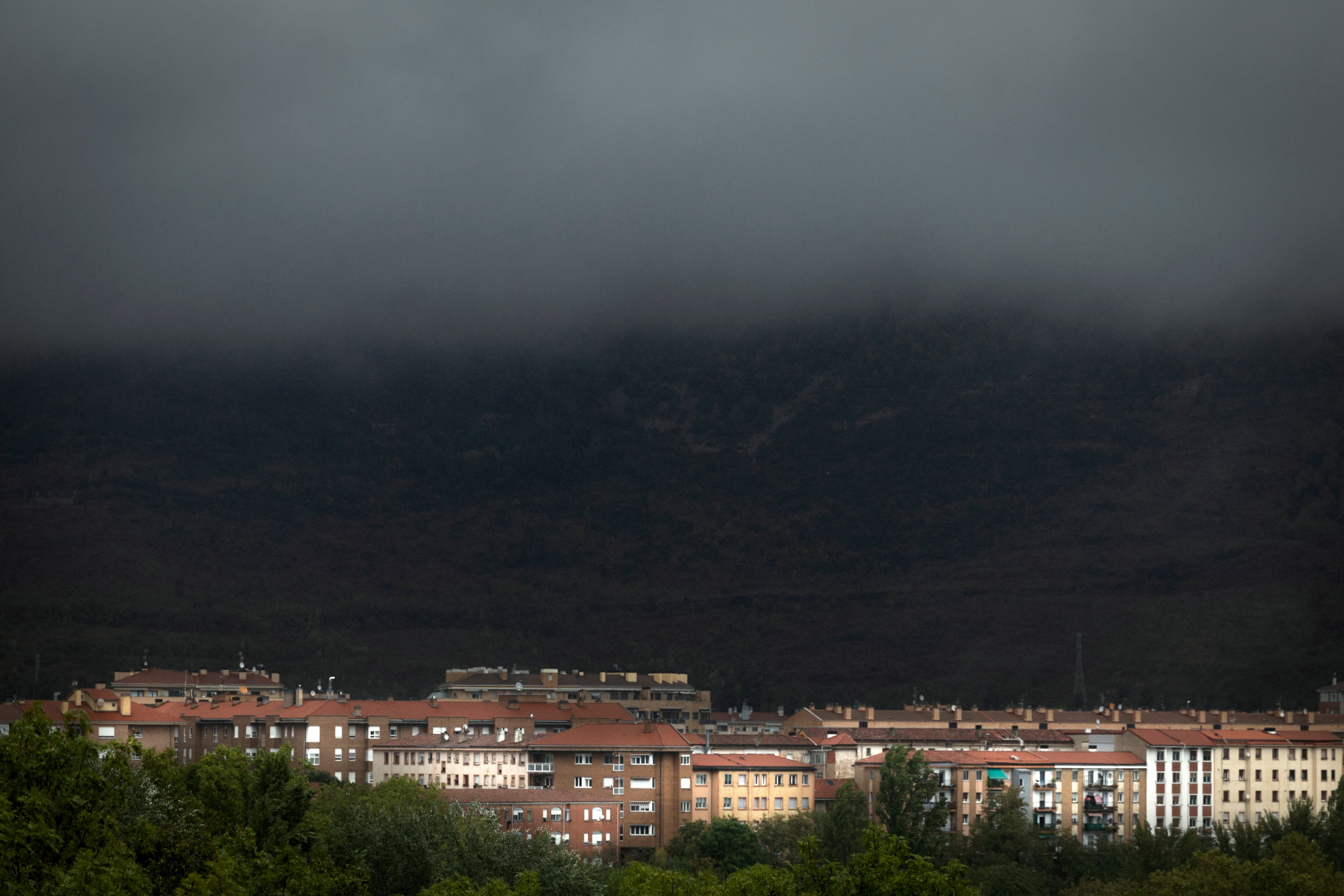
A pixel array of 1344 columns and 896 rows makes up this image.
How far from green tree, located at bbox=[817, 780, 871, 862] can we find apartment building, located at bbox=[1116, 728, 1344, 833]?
36.2 metres

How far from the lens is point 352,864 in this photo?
6494 cm

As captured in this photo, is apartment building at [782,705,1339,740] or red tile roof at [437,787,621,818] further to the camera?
apartment building at [782,705,1339,740]

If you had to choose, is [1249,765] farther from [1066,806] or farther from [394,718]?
[394,718]

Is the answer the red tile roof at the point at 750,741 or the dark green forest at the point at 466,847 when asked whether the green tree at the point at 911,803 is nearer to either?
the dark green forest at the point at 466,847

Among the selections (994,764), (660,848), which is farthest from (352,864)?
(994,764)

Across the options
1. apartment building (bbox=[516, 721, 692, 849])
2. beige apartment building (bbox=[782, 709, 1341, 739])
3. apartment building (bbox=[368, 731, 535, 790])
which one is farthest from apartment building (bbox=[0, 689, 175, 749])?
beige apartment building (bbox=[782, 709, 1341, 739])

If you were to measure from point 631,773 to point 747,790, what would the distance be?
9663mm

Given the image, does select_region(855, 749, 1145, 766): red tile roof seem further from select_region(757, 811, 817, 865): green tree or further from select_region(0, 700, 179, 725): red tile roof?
select_region(0, 700, 179, 725): red tile roof

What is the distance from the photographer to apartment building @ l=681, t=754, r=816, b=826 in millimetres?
133875

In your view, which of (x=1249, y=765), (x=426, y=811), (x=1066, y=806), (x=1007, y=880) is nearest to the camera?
(x=426, y=811)

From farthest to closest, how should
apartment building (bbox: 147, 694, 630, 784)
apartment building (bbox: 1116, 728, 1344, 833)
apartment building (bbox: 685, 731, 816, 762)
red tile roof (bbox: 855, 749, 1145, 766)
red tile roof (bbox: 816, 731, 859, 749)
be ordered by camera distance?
red tile roof (bbox: 816, 731, 859, 749) < apartment building (bbox: 147, 694, 630, 784) < apartment building (bbox: 685, 731, 816, 762) < apartment building (bbox: 1116, 728, 1344, 833) < red tile roof (bbox: 855, 749, 1145, 766)

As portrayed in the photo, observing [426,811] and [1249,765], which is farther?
[1249,765]

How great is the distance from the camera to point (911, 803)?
12162 cm

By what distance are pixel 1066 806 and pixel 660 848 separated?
111ft
